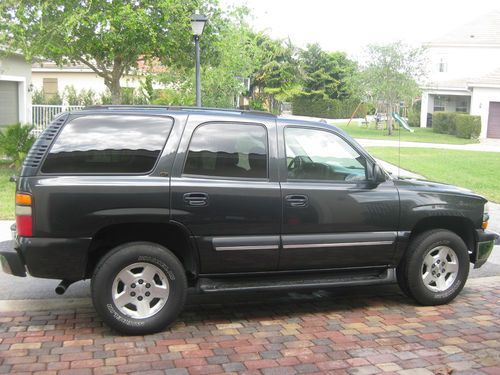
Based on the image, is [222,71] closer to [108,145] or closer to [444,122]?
[108,145]

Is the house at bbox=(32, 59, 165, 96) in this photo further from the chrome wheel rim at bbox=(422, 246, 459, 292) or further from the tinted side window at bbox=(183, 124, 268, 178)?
the chrome wheel rim at bbox=(422, 246, 459, 292)

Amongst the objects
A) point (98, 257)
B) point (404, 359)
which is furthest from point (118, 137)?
point (404, 359)

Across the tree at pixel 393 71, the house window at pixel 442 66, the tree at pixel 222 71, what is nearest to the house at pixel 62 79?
the tree at pixel 222 71

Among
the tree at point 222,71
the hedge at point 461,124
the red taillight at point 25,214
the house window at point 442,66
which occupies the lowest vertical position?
the red taillight at point 25,214

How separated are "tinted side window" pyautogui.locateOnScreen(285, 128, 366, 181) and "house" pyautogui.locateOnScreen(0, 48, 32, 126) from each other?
54.0 ft

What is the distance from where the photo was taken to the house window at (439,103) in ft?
146

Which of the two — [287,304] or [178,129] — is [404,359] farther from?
[178,129]

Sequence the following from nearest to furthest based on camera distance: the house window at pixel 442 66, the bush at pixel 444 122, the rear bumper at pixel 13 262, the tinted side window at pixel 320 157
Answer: the rear bumper at pixel 13 262
the tinted side window at pixel 320 157
the bush at pixel 444 122
the house window at pixel 442 66

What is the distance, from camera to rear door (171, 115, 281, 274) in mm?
4793

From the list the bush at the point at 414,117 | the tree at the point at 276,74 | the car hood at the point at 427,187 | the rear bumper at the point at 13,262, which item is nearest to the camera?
the rear bumper at the point at 13,262

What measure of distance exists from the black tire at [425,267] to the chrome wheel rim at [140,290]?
229 centimetres

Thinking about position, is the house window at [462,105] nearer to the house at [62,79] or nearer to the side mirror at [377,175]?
the house at [62,79]

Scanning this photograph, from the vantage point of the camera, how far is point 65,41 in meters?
13.7

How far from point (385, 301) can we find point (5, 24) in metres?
11.8
